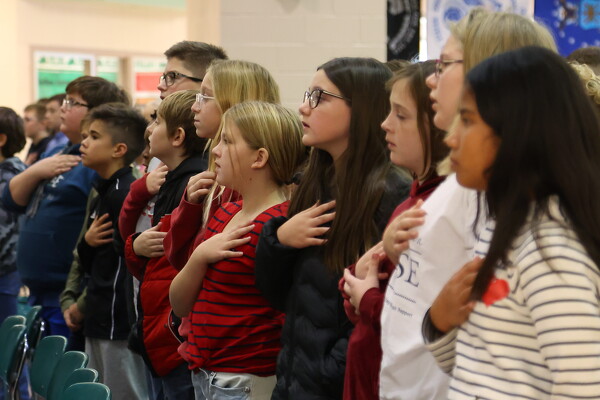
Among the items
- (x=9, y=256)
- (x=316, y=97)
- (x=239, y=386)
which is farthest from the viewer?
(x=9, y=256)

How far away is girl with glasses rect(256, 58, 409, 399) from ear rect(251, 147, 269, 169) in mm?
223

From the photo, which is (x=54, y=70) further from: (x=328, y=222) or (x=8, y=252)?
(x=328, y=222)

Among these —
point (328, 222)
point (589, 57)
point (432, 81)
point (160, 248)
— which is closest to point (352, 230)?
point (328, 222)

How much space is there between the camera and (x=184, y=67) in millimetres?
3768

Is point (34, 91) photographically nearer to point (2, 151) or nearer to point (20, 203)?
point (2, 151)

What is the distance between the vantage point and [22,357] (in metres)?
3.78

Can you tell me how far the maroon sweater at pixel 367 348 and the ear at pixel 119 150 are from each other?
7.75 ft

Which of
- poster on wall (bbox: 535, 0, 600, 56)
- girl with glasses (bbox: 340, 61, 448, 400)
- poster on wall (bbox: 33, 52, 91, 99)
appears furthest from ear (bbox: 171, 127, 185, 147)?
poster on wall (bbox: 33, 52, 91, 99)

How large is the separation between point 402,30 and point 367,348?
11.6 feet

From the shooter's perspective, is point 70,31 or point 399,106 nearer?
point 399,106

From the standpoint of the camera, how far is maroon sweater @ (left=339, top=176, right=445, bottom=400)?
1973 millimetres

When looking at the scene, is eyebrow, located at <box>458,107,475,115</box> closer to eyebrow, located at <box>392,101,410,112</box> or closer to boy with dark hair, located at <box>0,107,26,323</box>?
eyebrow, located at <box>392,101,410,112</box>

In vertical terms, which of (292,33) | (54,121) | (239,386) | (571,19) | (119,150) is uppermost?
(571,19)

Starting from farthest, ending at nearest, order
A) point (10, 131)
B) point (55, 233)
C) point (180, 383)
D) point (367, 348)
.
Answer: point (10, 131) → point (55, 233) → point (180, 383) → point (367, 348)
